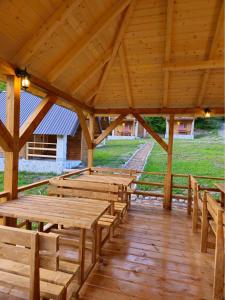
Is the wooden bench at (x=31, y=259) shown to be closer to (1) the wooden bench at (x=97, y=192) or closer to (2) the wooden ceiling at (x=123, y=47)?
(1) the wooden bench at (x=97, y=192)

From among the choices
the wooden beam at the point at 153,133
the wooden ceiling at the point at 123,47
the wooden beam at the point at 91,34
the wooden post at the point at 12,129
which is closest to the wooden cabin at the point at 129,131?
the wooden beam at the point at 153,133

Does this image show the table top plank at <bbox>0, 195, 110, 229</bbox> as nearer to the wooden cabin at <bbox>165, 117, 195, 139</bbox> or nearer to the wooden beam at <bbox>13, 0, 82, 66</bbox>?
the wooden beam at <bbox>13, 0, 82, 66</bbox>

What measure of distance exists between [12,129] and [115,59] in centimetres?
266

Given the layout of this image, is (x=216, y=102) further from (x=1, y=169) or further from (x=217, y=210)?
(x=1, y=169)

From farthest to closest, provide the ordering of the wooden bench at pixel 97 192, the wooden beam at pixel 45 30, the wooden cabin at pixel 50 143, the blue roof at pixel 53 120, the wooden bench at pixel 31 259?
the wooden cabin at pixel 50 143, the blue roof at pixel 53 120, the wooden bench at pixel 97 192, the wooden beam at pixel 45 30, the wooden bench at pixel 31 259

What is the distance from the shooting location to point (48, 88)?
3.52 m

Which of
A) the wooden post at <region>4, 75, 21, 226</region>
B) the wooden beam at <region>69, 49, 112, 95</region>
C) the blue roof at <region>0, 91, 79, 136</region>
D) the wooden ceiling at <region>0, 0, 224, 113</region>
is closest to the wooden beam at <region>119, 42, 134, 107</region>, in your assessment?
the wooden ceiling at <region>0, 0, 224, 113</region>

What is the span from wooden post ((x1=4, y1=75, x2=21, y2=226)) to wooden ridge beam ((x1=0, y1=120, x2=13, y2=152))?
62mm

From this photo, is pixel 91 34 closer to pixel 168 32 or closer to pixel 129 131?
pixel 168 32

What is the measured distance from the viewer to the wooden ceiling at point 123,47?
259cm

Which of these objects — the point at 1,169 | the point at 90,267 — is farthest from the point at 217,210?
the point at 1,169

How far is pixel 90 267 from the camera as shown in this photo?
2.69 m

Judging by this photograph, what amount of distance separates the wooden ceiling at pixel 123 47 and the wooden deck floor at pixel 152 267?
2892 mm

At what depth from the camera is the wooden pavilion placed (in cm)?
258
